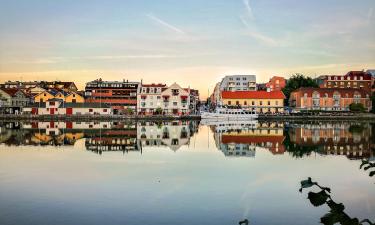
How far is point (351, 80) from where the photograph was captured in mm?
89875

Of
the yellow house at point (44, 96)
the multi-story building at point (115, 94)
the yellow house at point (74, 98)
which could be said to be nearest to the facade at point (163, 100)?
the multi-story building at point (115, 94)

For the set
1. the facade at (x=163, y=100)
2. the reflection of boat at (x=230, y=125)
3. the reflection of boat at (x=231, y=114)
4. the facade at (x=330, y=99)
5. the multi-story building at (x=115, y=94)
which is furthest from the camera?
the facade at (x=330, y=99)

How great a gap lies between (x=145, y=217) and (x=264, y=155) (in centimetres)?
1495

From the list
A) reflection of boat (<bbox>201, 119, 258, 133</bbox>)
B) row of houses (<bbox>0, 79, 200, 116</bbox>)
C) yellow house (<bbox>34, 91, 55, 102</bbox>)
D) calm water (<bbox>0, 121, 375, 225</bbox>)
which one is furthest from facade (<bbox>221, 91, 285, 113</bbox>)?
calm water (<bbox>0, 121, 375, 225</bbox>)

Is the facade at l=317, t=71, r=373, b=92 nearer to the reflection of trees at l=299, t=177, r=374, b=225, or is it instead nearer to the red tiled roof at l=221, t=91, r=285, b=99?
the red tiled roof at l=221, t=91, r=285, b=99

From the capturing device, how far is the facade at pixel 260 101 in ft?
259

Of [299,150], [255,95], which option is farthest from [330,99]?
[299,150]

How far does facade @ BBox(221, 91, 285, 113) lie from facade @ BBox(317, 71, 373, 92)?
58.0 feet

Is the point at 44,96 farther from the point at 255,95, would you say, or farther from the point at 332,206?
the point at 332,206

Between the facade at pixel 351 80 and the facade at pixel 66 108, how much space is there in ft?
156

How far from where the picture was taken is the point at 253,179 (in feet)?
55.6

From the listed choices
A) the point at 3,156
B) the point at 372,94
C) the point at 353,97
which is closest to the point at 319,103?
the point at 353,97

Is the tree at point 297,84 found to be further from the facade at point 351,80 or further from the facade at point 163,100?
the facade at point 163,100

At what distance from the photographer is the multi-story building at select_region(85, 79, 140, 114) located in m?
74.2
